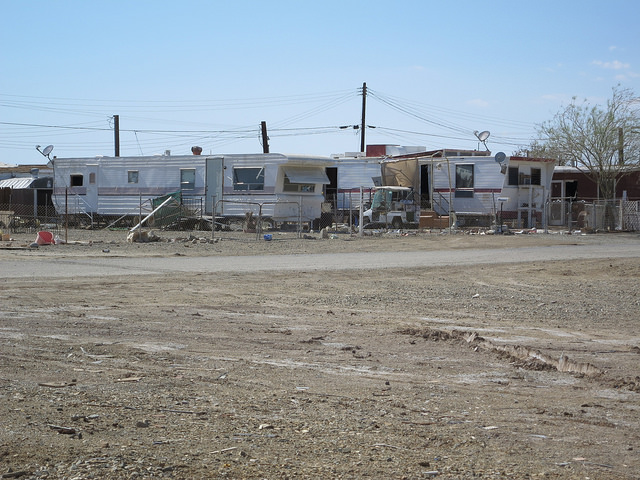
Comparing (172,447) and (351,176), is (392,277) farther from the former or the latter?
(351,176)

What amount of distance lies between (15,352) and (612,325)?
7046 millimetres

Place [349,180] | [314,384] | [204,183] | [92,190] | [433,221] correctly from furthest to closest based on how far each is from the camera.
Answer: [92,190], [349,180], [204,183], [433,221], [314,384]

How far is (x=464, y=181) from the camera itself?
1379 inches

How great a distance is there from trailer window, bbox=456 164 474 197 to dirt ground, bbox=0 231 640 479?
71.2 feet

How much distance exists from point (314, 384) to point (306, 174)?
28.1 meters

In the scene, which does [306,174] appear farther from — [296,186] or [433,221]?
[433,221]

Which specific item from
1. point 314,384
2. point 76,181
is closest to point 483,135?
point 76,181

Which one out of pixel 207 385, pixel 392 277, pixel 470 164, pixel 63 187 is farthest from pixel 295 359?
pixel 63 187

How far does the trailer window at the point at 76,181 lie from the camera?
37.7 metres

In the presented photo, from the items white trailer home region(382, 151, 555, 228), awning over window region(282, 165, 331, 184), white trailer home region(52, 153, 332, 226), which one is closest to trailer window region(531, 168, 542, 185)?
white trailer home region(382, 151, 555, 228)

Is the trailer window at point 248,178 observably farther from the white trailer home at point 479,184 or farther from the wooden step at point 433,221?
A: the wooden step at point 433,221

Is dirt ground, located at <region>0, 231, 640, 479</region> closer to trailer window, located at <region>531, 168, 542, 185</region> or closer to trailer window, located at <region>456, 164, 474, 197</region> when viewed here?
trailer window, located at <region>456, 164, 474, 197</region>

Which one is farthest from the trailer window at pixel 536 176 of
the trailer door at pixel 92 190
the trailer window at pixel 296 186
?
the trailer door at pixel 92 190

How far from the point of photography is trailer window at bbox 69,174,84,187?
124 feet
